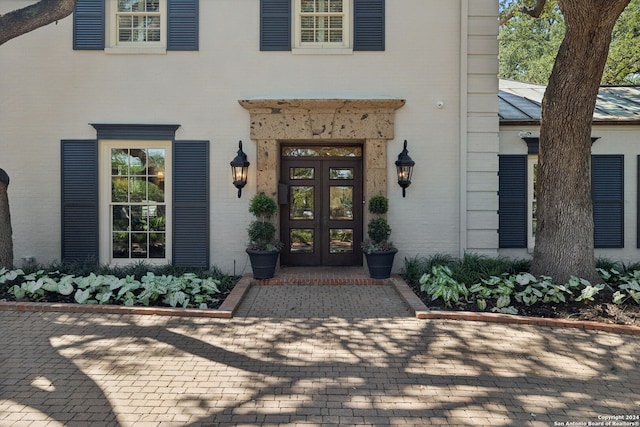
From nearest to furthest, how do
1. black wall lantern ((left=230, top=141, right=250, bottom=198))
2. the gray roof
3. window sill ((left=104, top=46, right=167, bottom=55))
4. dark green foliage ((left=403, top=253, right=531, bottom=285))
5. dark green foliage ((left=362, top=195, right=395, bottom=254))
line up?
dark green foliage ((left=403, top=253, right=531, bottom=285))
dark green foliage ((left=362, top=195, right=395, bottom=254))
black wall lantern ((left=230, top=141, right=250, bottom=198))
window sill ((left=104, top=46, right=167, bottom=55))
the gray roof

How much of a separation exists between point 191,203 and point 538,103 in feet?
26.2

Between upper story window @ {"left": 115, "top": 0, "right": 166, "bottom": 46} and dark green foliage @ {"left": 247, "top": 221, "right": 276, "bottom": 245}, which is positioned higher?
upper story window @ {"left": 115, "top": 0, "right": 166, "bottom": 46}

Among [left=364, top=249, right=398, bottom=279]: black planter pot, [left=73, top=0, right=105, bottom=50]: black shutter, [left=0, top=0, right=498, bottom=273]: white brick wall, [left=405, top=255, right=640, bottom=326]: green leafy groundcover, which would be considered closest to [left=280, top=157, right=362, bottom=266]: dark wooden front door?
[left=0, top=0, right=498, bottom=273]: white brick wall

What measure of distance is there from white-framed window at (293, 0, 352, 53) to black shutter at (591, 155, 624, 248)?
18.0 ft

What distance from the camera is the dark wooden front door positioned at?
816cm

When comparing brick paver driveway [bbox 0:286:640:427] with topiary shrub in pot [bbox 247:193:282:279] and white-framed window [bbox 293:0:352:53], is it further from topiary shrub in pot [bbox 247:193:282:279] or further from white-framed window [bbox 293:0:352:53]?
white-framed window [bbox 293:0:352:53]

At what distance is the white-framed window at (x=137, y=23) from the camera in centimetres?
757

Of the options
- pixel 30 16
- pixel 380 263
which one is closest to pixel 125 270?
pixel 30 16

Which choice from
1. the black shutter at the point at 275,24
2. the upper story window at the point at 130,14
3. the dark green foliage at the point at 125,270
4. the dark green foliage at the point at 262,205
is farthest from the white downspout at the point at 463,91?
the upper story window at the point at 130,14

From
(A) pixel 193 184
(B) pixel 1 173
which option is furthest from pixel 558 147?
(B) pixel 1 173

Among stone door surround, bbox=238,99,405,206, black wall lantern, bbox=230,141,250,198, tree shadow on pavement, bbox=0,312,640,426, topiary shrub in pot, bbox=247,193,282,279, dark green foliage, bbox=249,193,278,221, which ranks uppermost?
stone door surround, bbox=238,99,405,206

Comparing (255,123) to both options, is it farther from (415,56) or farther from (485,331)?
(485,331)

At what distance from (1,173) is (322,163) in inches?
213

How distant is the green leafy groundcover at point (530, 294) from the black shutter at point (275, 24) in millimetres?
4926
